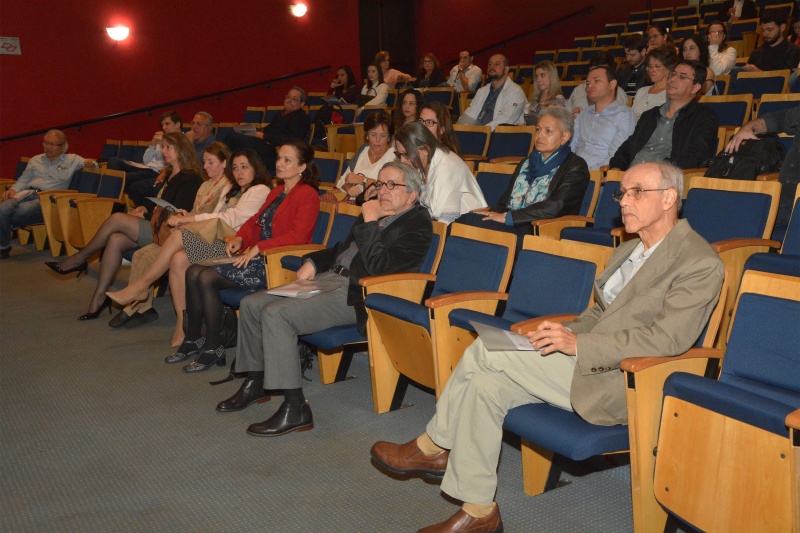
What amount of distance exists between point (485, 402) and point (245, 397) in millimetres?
1407

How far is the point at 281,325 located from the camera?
304cm

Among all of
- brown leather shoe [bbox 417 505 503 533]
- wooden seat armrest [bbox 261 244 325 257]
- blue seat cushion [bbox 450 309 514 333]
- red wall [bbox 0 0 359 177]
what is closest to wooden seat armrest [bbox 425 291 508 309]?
blue seat cushion [bbox 450 309 514 333]

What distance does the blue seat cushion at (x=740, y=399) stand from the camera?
5.24ft

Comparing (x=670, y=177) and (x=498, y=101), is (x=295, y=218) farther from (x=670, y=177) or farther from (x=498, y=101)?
(x=498, y=101)

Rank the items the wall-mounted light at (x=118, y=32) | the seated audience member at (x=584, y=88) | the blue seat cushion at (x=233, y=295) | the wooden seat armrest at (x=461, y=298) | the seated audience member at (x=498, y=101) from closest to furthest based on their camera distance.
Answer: the wooden seat armrest at (x=461, y=298)
the blue seat cushion at (x=233, y=295)
the seated audience member at (x=584, y=88)
the seated audience member at (x=498, y=101)
the wall-mounted light at (x=118, y=32)

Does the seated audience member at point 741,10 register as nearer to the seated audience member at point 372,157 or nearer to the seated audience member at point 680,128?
the seated audience member at point 680,128

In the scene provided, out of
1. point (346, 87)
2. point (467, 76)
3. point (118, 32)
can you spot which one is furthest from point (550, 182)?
point (118, 32)

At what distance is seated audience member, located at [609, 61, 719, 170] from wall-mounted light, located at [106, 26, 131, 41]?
7.26m

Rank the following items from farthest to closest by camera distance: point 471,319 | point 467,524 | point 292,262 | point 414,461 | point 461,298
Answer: point 292,262 < point 461,298 < point 471,319 < point 414,461 < point 467,524

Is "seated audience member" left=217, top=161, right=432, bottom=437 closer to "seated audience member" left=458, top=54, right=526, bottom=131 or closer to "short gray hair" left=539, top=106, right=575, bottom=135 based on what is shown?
"short gray hair" left=539, top=106, right=575, bottom=135

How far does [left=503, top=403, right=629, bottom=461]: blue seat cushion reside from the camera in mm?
1951

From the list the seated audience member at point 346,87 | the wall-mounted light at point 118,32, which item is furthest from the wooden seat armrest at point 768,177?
the wall-mounted light at point 118,32

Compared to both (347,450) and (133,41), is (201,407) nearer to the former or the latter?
(347,450)

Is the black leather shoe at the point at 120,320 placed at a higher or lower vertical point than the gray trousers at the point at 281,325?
lower
